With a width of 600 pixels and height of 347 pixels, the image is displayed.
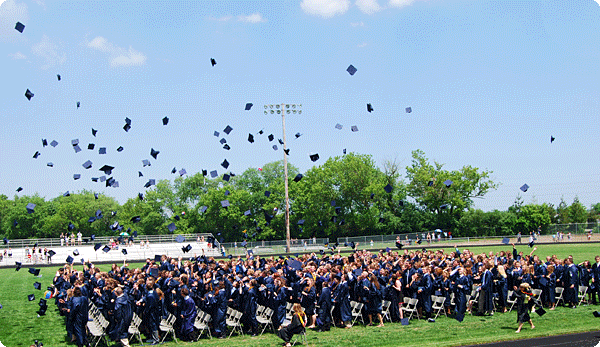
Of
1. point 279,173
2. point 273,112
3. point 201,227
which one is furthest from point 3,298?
point 279,173

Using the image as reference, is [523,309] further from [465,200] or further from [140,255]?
[465,200]

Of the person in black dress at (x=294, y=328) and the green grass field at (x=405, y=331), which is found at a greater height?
the person in black dress at (x=294, y=328)

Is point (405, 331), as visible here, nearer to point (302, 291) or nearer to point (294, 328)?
point (302, 291)

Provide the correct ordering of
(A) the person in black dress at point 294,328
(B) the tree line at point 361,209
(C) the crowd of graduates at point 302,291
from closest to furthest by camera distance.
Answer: (A) the person in black dress at point 294,328, (C) the crowd of graduates at point 302,291, (B) the tree line at point 361,209

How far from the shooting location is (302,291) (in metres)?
13.7

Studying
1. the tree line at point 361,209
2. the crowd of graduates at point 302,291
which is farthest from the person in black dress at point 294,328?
the tree line at point 361,209

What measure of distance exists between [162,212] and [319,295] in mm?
72885

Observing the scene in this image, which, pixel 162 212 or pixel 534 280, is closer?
pixel 534 280

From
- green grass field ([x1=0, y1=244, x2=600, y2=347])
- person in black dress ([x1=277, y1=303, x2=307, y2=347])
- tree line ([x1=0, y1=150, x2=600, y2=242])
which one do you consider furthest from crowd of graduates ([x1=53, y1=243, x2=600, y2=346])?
tree line ([x1=0, y1=150, x2=600, y2=242])

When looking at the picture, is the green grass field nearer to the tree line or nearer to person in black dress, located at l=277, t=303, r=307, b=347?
person in black dress, located at l=277, t=303, r=307, b=347

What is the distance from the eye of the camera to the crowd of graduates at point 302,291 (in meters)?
12.4

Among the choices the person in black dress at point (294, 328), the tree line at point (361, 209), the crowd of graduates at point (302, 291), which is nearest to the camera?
the person in black dress at point (294, 328)

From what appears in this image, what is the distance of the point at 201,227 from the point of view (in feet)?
233

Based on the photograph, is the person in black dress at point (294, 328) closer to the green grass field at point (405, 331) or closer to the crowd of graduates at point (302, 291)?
the crowd of graduates at point (302, 291)
